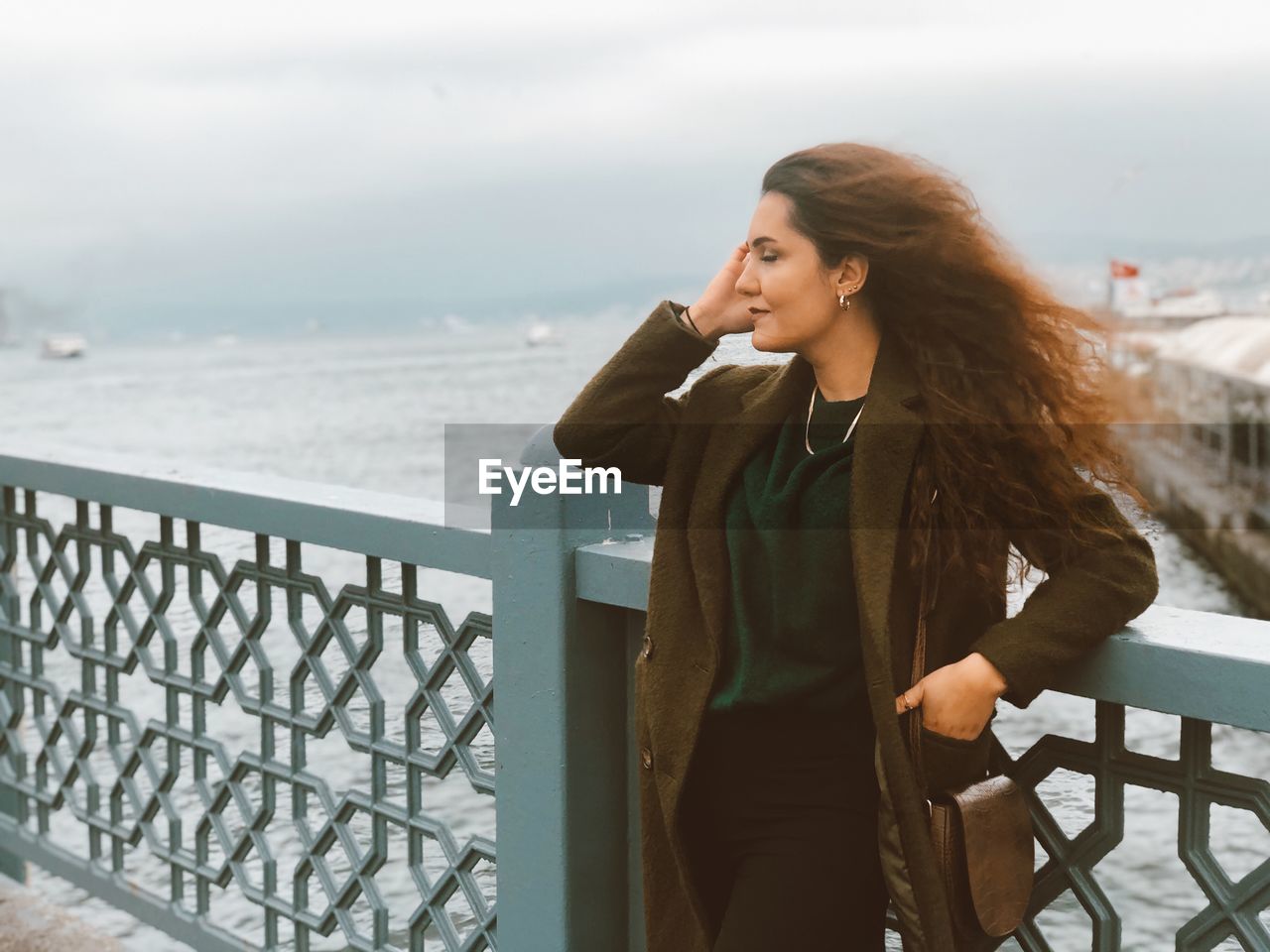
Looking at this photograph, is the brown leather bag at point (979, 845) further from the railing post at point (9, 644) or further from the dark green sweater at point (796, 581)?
the railing post at point (9, 644)

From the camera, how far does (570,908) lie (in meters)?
2.76

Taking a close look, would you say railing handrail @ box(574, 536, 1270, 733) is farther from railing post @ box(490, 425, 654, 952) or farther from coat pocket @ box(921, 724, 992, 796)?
railing post @ box(490, 425, 654, 952)

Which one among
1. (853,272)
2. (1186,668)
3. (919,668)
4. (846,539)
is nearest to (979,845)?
(919,668)

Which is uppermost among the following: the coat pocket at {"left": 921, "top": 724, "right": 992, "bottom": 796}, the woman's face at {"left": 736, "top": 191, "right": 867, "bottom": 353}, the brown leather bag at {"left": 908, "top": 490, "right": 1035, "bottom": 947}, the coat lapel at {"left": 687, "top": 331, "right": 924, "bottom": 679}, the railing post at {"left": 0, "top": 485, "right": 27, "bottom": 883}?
the woman's face at {"left": 736, "top": 191, "right": 867, "bottom": 353}

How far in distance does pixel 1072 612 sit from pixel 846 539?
342mm

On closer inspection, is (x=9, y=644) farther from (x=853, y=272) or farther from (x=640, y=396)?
(x=853, y=272)

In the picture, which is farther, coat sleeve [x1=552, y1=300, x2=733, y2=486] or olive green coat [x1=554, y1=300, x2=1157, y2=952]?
coat sleeve [x1=552, y1=300, x2=733, y2=486]

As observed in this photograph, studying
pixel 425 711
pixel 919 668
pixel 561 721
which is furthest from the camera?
pixel 425 711

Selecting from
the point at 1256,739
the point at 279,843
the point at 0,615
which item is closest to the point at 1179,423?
the point at 1256,739

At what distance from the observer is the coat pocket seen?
2.03 meters

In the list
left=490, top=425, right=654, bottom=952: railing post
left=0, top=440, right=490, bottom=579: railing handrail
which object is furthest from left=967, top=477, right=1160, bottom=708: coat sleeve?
left=0, top=440, right=490, bottom=579: railing handrail

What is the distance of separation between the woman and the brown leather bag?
0.02 metres

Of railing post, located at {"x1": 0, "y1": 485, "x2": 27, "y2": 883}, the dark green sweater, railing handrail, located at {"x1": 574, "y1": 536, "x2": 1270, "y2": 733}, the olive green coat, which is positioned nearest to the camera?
railing handrail, located at {"x1": 574, "y1": 536, "x2": 1270, "y2": 733}

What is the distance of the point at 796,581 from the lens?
2205 mm
